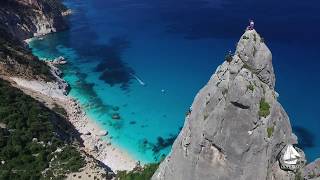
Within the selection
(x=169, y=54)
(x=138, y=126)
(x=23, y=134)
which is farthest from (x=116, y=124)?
(x=169, y=54)

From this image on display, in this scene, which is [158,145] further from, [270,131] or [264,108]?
[264,108]

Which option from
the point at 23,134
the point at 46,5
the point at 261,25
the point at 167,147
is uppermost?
the point at 46,5

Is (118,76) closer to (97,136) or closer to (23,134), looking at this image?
(97,136)

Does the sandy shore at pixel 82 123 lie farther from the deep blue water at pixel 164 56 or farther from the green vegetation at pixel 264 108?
the green vegetation at pixel 264 108

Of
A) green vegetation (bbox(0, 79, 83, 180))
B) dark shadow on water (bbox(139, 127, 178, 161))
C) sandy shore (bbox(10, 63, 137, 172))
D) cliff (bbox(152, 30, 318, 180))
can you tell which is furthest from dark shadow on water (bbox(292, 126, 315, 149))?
cliff (bbox(152, 30, 318, 180))

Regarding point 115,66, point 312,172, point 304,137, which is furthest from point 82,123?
point 312,172

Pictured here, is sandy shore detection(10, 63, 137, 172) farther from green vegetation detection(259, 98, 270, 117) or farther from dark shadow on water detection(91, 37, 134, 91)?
green vegetation detection(259, 98, 270, 117)
